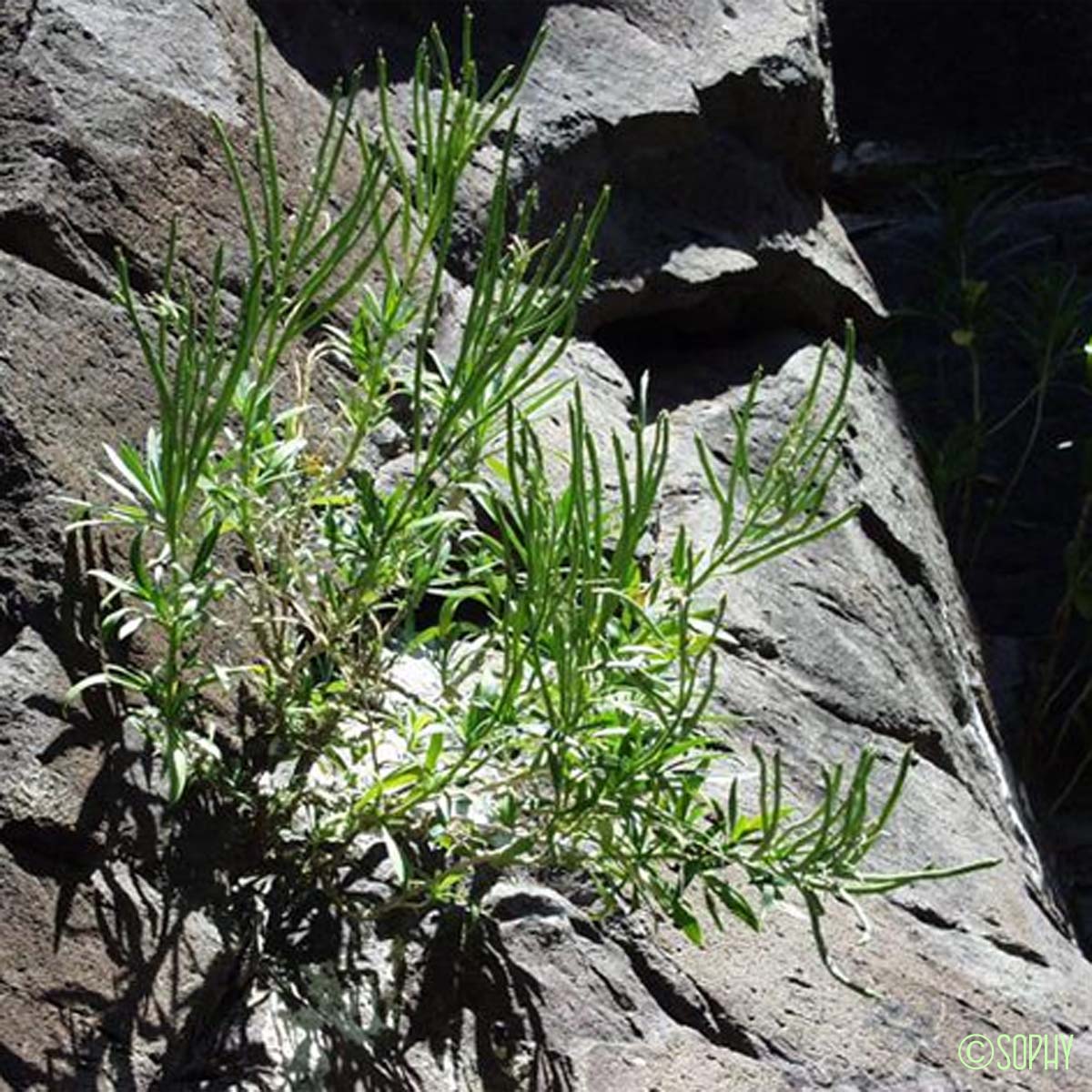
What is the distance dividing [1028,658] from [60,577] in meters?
2.71

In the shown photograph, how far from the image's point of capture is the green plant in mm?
1935

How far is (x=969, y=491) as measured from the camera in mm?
4562

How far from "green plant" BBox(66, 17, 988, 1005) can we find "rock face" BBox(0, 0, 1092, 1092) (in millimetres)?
96

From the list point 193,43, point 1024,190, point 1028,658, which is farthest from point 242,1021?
point 1024,190

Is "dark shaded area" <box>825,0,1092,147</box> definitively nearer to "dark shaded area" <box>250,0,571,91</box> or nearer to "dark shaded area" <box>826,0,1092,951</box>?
"dark shaded area" <box>826,0,1092,951</box>

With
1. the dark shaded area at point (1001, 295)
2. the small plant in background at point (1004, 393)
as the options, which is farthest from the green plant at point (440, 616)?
the small plant in background at point (1004, 393)

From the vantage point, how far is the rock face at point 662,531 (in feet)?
6.63

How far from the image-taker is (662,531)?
120 inches

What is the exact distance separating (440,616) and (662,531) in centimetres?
95

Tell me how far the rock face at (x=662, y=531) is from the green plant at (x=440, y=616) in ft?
0.31

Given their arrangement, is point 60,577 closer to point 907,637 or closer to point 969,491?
point 907,637

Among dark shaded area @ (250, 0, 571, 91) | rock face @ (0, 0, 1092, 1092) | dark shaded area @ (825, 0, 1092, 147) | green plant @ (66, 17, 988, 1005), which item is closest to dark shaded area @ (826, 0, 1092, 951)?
dark shaded area @ (825, 0, 1092, 147)

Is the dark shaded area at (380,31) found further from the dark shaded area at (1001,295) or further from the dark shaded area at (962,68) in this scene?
the dark shaded area at (962,68)

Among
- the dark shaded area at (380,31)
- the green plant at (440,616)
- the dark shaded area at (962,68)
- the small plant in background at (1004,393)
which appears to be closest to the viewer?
the green plant at (440,616)
